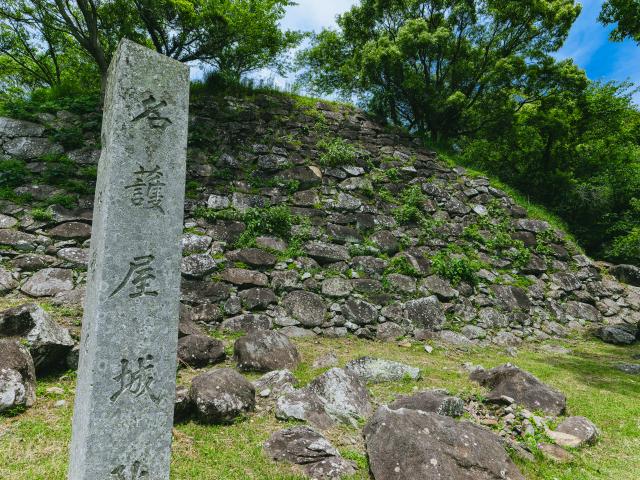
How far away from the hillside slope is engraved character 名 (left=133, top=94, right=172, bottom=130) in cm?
570

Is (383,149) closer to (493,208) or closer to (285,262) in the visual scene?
(493,208)

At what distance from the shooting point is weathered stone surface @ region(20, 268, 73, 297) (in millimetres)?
7348

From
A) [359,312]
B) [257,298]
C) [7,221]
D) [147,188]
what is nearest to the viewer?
[147,188]

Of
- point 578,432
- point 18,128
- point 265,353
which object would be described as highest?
point 18,128

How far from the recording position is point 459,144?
20953 mm

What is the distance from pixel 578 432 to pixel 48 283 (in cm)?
898

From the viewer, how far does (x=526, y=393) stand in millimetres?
5383

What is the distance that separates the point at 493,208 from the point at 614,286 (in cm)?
436

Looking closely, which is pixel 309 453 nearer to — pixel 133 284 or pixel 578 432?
pixel 133 284

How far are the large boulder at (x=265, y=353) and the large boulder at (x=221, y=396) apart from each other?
4.11ft

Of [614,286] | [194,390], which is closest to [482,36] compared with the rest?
[614,286]

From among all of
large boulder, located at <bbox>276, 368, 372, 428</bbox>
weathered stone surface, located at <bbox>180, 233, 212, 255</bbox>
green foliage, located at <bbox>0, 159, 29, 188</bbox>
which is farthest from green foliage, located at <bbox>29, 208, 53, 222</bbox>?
large boulder, located at <bbox>276, 368, 372, 428</bbox>

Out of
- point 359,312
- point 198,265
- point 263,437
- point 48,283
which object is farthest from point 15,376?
point 359,312

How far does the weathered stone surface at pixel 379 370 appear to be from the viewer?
6.16m
